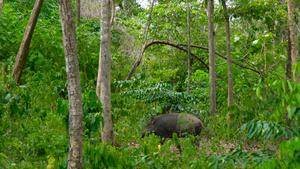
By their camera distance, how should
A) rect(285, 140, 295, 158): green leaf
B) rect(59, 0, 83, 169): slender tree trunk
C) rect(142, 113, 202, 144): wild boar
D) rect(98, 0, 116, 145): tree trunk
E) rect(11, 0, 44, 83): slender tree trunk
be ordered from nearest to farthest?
1. rect(285, 140, 295, 158): green leaf
2. rect(59, 0, 83, 169): slender tree trunk
3. rect(98, 0, 116, 145): tree trunk
4. rect(11, 0, 44, 83): slender tree trunk
5. rect(142, 113, 202, 144): wild boar

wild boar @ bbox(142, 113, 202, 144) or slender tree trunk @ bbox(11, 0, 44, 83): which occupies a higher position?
slender tree trunk @ bbox(11, 0, 44, 83)

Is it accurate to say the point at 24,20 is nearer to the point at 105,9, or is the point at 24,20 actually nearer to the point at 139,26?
the point at 105,9

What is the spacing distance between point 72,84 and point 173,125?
12.3 feet

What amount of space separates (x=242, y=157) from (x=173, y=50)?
1128 cm

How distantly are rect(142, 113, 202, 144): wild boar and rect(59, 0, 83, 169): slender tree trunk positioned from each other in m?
3.36

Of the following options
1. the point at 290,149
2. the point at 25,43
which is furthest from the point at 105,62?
the point at 290,149

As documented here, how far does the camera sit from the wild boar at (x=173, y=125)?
21.3 ft

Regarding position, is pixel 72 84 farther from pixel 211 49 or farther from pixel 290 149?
pixel 211 49

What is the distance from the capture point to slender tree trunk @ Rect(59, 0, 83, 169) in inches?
128

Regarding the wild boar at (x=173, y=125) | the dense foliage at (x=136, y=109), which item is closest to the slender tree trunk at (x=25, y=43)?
the dense foliage at (x=136, y=109)

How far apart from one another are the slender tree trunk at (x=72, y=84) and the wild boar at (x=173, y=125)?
3358mm

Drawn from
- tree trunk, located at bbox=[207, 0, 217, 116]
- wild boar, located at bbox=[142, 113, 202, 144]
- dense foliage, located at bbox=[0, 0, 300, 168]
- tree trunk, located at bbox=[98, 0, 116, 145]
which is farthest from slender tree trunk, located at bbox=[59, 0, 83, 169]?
tree trunk, located at bbox=[207, 0, 217, 116]

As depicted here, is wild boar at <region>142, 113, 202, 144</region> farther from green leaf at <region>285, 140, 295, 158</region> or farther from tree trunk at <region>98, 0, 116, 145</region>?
green leaf at <region>285, 140, 295, 158</region>

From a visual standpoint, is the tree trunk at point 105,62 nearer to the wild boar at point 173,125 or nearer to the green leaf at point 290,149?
the wild boar at point 173,125
